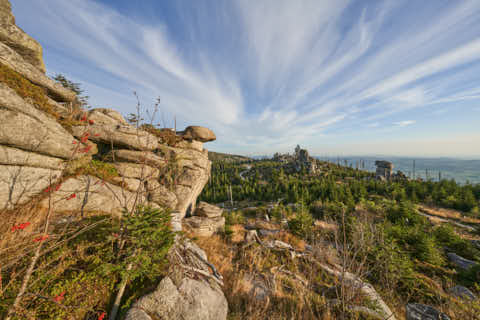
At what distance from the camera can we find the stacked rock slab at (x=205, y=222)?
10289mm

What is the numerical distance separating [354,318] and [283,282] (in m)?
2.60

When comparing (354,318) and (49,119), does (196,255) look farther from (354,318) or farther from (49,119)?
(49,119)

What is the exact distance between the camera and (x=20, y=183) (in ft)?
17.5

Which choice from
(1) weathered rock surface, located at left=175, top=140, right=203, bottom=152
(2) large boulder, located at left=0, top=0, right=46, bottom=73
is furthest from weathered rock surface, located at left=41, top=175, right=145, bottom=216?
(2) large boulder, located at left=0, top=0, right=46, bottom=73

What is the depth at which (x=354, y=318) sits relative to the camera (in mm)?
3869

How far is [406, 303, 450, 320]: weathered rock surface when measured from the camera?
4.28 meters

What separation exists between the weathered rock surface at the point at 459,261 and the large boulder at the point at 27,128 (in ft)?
80.2

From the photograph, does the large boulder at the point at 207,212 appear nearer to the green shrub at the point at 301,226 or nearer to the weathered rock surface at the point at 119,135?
the green shrub at the point at 301,226

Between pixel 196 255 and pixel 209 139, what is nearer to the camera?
pixel 196 255

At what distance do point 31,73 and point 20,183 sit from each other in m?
5.55

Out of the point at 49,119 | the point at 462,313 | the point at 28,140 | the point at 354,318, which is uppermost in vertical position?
the point at 49,119

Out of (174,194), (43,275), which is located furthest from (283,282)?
(174,194)

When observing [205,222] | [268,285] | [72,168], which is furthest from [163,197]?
[268,285]

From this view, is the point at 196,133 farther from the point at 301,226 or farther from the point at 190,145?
the point at 301,226
